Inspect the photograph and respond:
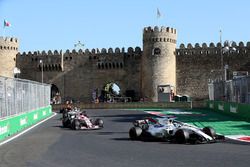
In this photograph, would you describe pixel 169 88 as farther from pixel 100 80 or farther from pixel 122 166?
pixel 122 166

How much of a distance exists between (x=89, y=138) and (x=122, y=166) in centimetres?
636

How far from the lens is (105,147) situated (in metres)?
12.8

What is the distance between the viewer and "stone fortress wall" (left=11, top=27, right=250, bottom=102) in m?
53.3

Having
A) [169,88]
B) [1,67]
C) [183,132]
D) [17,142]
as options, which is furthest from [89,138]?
[1,67]

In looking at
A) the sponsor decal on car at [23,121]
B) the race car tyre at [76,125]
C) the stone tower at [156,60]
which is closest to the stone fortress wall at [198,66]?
the stone tower at [156,60]

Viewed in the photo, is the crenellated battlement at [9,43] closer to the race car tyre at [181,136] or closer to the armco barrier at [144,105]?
the armco barrier at [144,105]

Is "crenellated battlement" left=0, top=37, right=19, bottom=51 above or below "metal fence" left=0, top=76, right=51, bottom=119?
above

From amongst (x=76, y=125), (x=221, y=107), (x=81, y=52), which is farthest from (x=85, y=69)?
(x=76, y=125)

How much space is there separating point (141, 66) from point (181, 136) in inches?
1723

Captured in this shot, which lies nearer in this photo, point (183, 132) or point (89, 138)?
point (183, 132)

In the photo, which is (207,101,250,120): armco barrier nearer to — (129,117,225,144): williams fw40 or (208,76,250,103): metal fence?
(208,76,250,103): metal fence

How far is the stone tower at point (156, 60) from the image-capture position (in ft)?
173

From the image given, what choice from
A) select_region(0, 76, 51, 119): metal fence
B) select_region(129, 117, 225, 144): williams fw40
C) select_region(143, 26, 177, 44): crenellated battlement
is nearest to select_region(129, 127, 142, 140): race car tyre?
select_region(129, 117, 225, 144): williams fw40

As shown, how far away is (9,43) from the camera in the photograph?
58.8 meters
